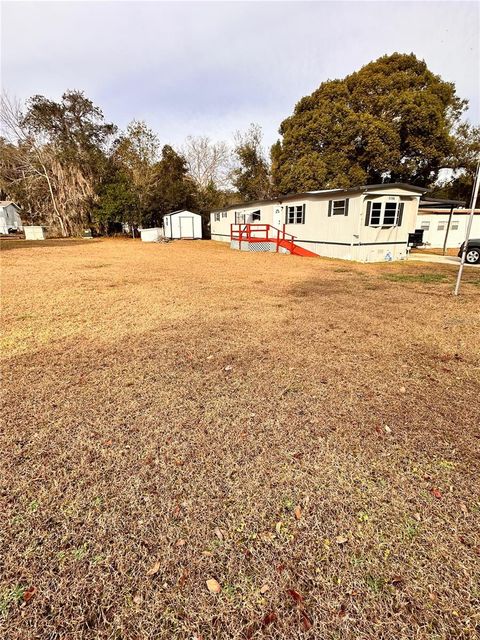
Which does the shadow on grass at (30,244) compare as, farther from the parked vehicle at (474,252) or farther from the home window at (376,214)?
the parked vehicle at (474,252)

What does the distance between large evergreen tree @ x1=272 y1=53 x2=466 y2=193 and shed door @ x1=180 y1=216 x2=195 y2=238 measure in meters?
9.04

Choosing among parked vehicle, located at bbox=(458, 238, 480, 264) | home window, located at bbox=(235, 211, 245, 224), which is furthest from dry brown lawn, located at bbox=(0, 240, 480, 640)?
home window, located at bbox=(235, 211, 245, 224)

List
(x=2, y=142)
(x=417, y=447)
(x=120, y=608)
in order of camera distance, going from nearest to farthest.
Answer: (x=120, y=608) < (x=417, y=447) < (x=2, y=142)

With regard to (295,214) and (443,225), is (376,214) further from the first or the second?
(443,225)

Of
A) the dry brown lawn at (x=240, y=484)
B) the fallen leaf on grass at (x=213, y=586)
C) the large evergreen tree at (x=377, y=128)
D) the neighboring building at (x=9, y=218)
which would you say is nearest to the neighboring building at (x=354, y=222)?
the large evergreen tree at (x=377, y=128)

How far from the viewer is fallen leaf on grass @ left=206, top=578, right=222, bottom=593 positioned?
1521 millimetres

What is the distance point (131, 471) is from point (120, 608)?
2.79 ft

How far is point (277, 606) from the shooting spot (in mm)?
1463

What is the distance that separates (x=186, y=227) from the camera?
26156mm

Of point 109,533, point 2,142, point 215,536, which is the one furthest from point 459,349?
→ point 2,142

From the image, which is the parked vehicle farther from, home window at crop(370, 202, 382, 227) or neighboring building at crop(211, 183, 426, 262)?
home window at crop(370, 202, 382, 227)

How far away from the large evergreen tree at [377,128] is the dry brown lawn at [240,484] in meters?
20.2

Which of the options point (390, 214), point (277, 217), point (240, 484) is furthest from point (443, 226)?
point (240, 484)

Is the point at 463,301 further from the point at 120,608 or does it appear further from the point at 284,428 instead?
the point at 120,608
